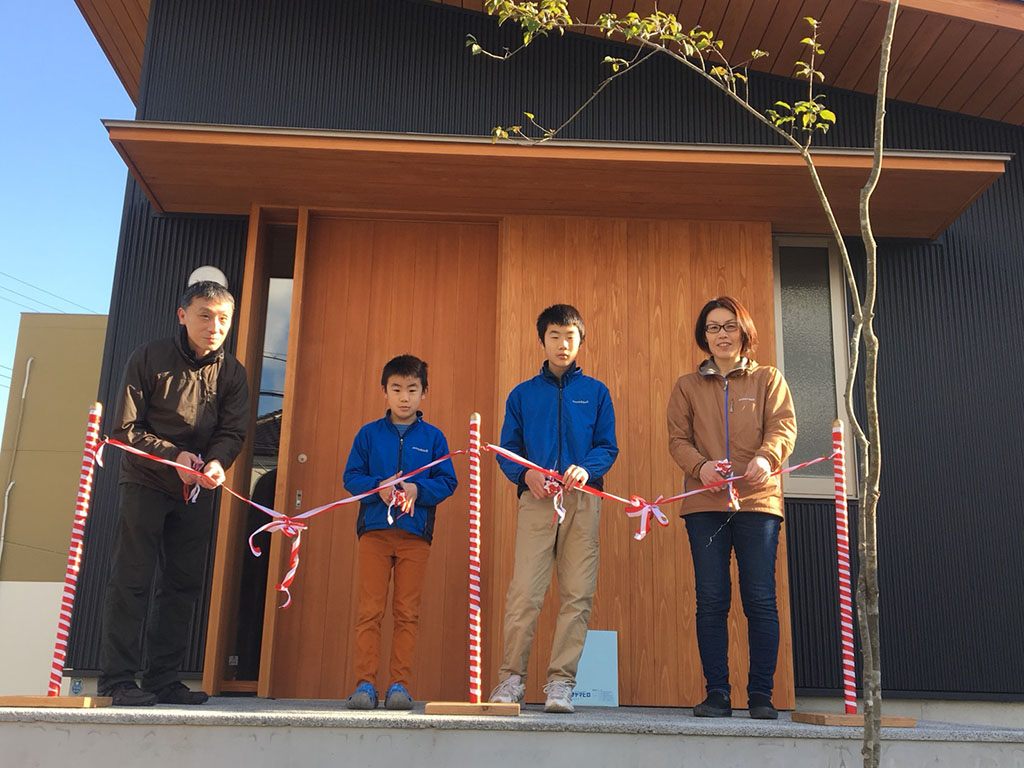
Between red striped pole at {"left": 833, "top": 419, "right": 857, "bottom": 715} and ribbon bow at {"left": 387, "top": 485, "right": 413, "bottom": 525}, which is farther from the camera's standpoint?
ribbon bow at {"left": 387, "top": 485, "right": 413, "bottom": 525}

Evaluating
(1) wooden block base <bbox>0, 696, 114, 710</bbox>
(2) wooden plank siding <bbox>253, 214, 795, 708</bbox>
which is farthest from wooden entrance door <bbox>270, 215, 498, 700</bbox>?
(1) wooden block base <bbox>0, 696, 114, 710</bbox>

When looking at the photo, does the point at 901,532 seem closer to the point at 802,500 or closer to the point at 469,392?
the point at 802,500

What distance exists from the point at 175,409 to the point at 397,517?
1.05m


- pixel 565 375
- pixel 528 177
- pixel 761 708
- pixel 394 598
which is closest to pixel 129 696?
pixel 394 598

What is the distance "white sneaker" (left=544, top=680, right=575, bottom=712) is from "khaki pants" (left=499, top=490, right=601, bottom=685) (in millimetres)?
48

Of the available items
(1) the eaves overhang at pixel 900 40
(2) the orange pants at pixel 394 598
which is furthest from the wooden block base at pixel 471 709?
(1) the eaves overhang at pixel 900 40

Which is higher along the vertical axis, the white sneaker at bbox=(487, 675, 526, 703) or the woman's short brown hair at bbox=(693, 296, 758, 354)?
the woman's short brown hair at bbox=(693, 296, 758, 354)

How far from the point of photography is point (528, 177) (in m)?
5.36

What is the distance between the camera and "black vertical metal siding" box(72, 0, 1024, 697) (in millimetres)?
5578

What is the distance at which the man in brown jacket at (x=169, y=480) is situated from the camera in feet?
13.1

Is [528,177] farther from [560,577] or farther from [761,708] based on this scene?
[761,708]

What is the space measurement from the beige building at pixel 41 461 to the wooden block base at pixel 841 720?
16.5 m

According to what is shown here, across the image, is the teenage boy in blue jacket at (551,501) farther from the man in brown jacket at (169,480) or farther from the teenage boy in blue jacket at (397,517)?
the man in brown jacket at (169,480)

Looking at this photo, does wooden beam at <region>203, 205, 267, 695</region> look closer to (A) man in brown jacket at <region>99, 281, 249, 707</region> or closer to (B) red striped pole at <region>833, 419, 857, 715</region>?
(A) man in brown jacket at <region>99, 281, 249, 707</region>
